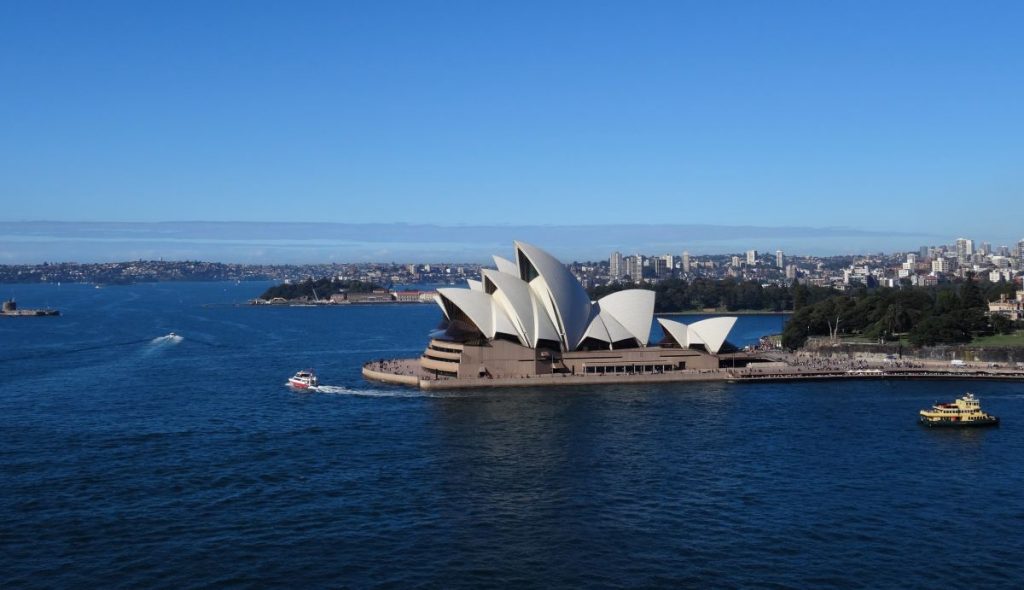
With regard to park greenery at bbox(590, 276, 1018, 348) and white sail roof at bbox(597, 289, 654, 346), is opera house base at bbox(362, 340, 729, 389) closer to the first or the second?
white sail roof at bbox(597, 289, 654, 346)

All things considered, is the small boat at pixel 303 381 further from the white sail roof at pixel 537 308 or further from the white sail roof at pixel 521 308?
the white sail roof at pixel 521 308

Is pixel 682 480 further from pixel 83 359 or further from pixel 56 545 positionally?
pixel 83 359

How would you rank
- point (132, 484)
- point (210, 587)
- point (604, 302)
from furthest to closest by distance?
1. point (604, 302)
2. point (132, 484)
3. point (210, 587)

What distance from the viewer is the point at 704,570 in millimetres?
18500

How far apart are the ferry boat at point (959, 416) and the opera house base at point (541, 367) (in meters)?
12.9

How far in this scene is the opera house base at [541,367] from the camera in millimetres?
43219

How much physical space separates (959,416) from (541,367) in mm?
17902

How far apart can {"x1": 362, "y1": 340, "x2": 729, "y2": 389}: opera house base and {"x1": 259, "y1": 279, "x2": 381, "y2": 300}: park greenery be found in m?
96.1

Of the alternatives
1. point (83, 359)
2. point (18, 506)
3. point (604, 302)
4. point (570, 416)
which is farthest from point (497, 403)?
point (83, 359)

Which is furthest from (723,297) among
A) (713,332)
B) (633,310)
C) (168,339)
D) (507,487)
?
(507,487)

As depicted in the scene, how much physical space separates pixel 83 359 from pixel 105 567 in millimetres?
39369

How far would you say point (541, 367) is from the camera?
44156 millimetres

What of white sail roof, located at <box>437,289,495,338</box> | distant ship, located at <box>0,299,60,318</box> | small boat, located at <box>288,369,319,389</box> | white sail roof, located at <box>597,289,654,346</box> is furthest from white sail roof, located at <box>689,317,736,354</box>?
distant ship, located at <box>0,299,60,318</box>

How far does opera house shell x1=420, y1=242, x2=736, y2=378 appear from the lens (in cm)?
4394
